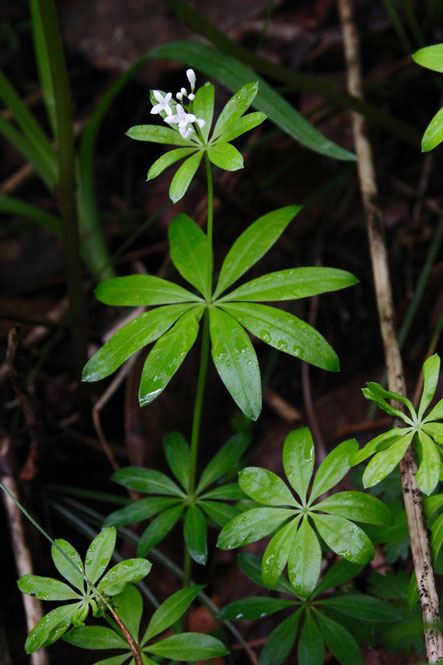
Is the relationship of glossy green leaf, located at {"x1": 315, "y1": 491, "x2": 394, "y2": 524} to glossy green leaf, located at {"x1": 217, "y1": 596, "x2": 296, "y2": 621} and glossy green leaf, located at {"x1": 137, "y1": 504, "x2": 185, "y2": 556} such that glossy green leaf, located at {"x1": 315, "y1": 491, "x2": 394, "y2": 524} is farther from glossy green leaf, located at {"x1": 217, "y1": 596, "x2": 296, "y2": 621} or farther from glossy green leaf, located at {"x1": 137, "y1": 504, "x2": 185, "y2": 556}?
glossy green leaf, located at {"x1": 137, "y1": 504, "x2": 185, "y2": 556}

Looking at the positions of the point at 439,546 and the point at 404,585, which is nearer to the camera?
the point at 439,546

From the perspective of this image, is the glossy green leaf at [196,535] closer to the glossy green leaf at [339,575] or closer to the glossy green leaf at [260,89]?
the glossy green leaf at [339,575]

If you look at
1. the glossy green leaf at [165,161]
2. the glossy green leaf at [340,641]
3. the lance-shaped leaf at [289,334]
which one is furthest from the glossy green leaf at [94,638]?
the glossy green leaf at [165,161]

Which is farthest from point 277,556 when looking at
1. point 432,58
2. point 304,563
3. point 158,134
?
point 432,58

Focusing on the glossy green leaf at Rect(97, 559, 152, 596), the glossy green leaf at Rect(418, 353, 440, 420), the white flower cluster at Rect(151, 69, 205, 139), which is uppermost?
the white flower cluster at Rect(151, 69, 205, 139)

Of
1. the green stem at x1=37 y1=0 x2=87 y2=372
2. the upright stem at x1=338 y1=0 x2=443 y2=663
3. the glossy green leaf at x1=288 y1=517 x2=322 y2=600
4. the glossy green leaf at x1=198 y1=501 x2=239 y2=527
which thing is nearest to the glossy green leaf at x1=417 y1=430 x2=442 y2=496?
the upright stem at x1=338 y1=0 x2=443 y2=663

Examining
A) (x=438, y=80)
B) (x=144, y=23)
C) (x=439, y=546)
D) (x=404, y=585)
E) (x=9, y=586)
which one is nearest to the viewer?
(x=439, y=546)

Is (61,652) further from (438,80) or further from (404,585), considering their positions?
(438,80)

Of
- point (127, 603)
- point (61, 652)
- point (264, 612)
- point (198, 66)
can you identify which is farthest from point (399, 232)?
point (61, 652)
